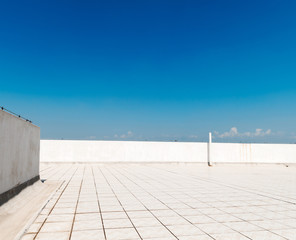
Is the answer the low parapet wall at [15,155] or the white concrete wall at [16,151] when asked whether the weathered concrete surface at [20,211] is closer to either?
the low parapet wall at [15,155]

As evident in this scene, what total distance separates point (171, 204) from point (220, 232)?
2.06 metres

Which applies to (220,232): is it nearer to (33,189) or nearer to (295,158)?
(33,189)

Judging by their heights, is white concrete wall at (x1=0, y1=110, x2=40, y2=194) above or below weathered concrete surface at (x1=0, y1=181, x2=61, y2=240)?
above

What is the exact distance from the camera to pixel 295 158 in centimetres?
2295

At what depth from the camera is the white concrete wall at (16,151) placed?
5301 mm

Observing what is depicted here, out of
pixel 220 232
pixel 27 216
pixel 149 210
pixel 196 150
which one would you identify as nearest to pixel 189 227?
pixel 220 232

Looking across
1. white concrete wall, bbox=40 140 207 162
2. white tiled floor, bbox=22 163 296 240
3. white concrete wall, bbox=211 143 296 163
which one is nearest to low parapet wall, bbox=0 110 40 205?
white tiled floor, bbox=22 163 296 240

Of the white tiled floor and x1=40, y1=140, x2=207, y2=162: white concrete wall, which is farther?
x1=40, y1=140, x2=207, y2=162: white concrete wall

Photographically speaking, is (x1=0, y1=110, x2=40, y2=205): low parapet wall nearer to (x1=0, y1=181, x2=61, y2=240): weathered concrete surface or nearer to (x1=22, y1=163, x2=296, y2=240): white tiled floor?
(x1=0, y1=181, x2=61, y2=240): weathered concrete surface

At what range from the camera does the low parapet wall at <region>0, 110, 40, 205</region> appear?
529 centimetres

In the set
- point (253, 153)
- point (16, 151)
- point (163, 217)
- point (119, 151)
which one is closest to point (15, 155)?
point (16, 151)

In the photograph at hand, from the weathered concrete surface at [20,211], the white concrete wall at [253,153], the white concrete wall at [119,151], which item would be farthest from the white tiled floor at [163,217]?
the white concrete wall at [253,153]

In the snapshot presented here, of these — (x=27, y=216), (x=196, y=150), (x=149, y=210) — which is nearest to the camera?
(x=27, y=216)

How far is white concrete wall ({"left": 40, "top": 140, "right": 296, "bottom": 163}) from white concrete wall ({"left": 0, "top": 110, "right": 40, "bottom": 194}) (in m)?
9.92
